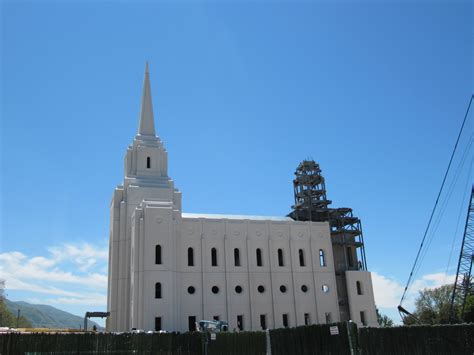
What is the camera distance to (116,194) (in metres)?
54.9

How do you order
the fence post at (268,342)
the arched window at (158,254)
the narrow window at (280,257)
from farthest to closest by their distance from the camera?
the narrow window at (280,257)
the arched window at (158,254)
the fence post at (268,342)

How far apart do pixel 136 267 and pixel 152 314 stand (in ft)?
16.3

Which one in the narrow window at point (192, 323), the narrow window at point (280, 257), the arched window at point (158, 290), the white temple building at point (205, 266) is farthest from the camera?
the narrow window at point (280, 257)

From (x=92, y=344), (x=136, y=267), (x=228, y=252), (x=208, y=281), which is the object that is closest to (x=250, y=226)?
(x=228, y=252)

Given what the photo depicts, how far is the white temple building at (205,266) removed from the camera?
4784 cm

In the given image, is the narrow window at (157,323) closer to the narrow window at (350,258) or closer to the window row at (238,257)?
the window row at (238,257)

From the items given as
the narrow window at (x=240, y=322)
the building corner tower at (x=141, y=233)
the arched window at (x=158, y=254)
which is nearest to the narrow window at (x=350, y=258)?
the narrow window at (x=240, y=322)

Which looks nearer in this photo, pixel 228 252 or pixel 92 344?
pixel 92 344

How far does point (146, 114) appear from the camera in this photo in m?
61.2

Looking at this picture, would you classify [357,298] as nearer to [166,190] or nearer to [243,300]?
[243,300]

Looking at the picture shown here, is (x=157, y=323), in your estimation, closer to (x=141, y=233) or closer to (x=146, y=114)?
(x=141, y=233)

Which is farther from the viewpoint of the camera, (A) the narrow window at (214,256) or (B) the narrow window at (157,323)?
(A) the narrow window at (214,256)

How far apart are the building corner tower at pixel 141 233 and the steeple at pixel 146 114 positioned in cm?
13

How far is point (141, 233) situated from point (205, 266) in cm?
851
